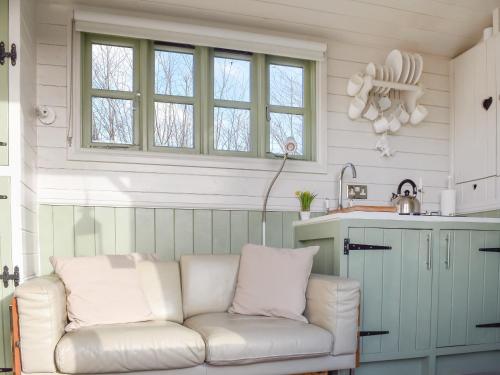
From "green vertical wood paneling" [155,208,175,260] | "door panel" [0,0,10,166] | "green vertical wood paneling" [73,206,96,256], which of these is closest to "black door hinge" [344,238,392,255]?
"green vertical wood paneling" [155,208,175,260]

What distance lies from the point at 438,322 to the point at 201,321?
1.54 meters

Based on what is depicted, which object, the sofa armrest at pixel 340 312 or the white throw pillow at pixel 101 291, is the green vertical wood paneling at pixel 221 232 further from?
the sofa armrest at pixel 340 312

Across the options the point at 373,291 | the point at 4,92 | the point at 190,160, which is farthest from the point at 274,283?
the point at 4,92

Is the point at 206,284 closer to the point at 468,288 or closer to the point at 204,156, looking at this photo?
the point at 204,156

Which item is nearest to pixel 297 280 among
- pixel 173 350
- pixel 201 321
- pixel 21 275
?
pixel 201 321

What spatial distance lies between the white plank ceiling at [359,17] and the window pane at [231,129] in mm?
631

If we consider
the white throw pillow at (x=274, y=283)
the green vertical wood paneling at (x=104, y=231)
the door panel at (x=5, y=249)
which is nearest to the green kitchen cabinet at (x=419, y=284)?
the white throw pillow at (x=274, y=283)

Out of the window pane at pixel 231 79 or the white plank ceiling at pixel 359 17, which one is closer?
the white plank ceiling at pixel 359 17

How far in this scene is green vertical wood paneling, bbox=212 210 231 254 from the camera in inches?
129

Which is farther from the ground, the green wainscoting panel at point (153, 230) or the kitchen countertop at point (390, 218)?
the kitchen countertop at point (390, 218)

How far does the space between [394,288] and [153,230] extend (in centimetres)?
159

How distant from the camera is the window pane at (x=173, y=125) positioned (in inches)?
130

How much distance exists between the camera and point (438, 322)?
2.99 metres

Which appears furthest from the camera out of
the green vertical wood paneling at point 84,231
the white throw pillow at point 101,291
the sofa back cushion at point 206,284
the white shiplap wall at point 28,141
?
the green vertical wood paneling at point 84,231
